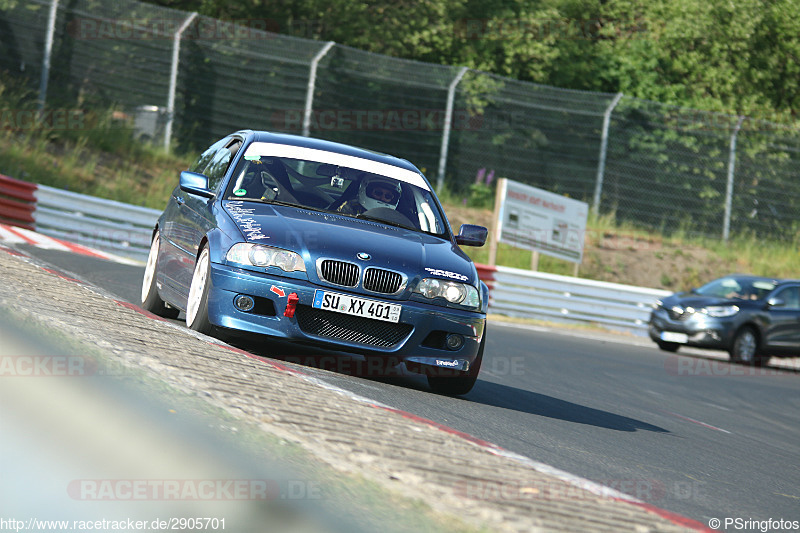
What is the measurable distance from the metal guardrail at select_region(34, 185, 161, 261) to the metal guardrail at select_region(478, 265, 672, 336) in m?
5.87

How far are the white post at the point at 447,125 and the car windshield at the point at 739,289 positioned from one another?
677 cm

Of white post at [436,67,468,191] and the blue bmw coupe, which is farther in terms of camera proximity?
white post at [436,67,468,191]

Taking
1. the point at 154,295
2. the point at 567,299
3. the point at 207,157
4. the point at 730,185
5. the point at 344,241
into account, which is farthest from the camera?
the point at 730,185

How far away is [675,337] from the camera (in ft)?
62.6

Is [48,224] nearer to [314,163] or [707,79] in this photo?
[314,163]

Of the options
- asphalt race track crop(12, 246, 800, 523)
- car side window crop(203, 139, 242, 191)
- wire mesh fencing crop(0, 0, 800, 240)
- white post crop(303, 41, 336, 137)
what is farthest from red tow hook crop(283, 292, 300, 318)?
wire mesh fencing crop(0, 0, 800, 240)

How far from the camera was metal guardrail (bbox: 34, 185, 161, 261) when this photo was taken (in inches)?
712

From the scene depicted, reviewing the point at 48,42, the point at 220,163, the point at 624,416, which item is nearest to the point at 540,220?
the point at 48,42

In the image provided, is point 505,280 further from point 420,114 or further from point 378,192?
point 378,192

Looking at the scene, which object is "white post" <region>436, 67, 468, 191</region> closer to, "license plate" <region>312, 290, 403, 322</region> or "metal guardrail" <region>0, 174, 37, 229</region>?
"metal guardrail" <region>0, 174, 37, 229</region>

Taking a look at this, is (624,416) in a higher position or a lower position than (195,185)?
lower

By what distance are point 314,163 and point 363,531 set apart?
517 centimetres

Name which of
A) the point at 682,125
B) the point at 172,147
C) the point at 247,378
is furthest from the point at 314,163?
the point at 682,125

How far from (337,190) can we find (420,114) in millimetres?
16664
